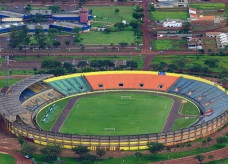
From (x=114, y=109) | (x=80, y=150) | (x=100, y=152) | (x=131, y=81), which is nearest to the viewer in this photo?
(x=100, y=152)

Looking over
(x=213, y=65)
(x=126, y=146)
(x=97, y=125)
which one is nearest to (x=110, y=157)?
(x=126, y=146)

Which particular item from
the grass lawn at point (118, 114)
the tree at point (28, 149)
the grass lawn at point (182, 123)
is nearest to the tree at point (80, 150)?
the tree at point (28, 149)

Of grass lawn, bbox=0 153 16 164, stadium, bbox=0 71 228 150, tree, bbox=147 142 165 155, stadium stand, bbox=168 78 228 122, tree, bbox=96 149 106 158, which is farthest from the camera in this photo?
stadium stand, bbox=168 78 228 122

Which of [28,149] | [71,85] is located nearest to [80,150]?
[28,149]

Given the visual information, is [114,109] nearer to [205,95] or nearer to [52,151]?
[205,95]

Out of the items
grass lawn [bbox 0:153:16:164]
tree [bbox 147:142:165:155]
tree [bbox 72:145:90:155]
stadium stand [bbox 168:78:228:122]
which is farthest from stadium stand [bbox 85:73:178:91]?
grass lawn [bbox 0:153:16:164]

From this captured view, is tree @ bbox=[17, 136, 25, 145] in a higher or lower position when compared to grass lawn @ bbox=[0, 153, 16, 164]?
higher

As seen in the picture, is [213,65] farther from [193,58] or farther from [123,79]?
[123,79]

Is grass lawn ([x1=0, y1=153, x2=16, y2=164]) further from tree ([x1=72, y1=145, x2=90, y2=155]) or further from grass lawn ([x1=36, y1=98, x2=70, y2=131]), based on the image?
grass lawn ([x1=36, y1=98, x2=70, y2=131])
